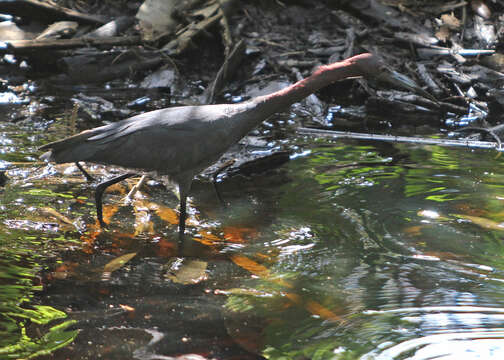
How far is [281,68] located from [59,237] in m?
4.39

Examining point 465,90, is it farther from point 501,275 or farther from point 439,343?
point 439,343

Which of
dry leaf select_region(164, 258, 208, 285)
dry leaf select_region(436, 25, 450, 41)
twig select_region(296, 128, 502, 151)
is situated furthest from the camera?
dry leaf select_region(436, 25, 450, 41)

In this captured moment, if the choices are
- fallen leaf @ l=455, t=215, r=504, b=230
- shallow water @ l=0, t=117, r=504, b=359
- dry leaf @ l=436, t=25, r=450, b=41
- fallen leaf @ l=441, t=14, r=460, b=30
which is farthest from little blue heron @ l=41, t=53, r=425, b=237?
fallen leaf @ l=441, t=14, r=460, b=30

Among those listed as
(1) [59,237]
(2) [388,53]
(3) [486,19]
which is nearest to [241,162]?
(1) [59,237]

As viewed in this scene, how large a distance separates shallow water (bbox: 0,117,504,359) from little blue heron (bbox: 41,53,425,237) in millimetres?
436

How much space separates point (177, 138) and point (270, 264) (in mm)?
1378

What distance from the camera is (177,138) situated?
4.57 metres

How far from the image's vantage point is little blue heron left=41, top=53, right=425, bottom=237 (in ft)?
14.9

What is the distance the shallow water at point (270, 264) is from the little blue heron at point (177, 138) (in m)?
0.44

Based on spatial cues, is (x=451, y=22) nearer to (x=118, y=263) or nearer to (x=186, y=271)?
(x=186, y=271)

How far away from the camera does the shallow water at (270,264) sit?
2.99 metres

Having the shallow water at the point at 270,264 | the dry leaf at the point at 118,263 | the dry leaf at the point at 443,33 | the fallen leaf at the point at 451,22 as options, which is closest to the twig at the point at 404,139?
the shallow water at the point at 270,264

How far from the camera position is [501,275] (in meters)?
3.60

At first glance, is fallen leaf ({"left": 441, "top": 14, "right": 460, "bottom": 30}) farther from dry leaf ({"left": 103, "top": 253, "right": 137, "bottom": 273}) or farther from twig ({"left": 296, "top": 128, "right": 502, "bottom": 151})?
dry leaf ({"left": 103, "top": 253, "right": 137, "bottom": 273})
